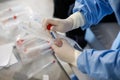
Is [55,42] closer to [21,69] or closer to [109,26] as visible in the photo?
[21,69]

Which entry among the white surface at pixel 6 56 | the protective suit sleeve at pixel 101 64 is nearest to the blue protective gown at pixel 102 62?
the protective suit sleeve at pixel 101 64

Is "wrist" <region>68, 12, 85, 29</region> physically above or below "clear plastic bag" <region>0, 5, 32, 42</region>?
below

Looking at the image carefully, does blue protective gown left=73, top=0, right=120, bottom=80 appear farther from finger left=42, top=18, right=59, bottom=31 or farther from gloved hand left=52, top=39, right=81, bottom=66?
finger left=42, top=18, right=59, bottom=31

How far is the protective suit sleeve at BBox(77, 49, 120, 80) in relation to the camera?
689mm

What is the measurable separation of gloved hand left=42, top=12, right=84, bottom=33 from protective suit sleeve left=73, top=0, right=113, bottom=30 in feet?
0.08

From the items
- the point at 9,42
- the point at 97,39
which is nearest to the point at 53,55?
the point at 9,42

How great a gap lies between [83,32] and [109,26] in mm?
176

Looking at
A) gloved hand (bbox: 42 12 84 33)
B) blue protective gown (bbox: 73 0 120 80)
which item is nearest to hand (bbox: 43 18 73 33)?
gloved hand (bbox: 42 12 84 33)

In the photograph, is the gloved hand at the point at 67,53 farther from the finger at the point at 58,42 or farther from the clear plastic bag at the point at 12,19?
the clear plastic bag at the point at 12,19

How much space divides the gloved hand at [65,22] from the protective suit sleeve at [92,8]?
0.08ft

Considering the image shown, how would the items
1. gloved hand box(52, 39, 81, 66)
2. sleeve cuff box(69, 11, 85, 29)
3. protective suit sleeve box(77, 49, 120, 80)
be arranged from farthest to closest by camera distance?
1. sleeve cuff box(69, 11, 85, 29)
2. gloved hand box(52, 39, 81, 66)
3. protective suit sleeve box(77, 49, 120, 80)

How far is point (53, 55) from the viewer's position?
2.93 ft

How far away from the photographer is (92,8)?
0.89 m

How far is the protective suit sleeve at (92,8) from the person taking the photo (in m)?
0.89
